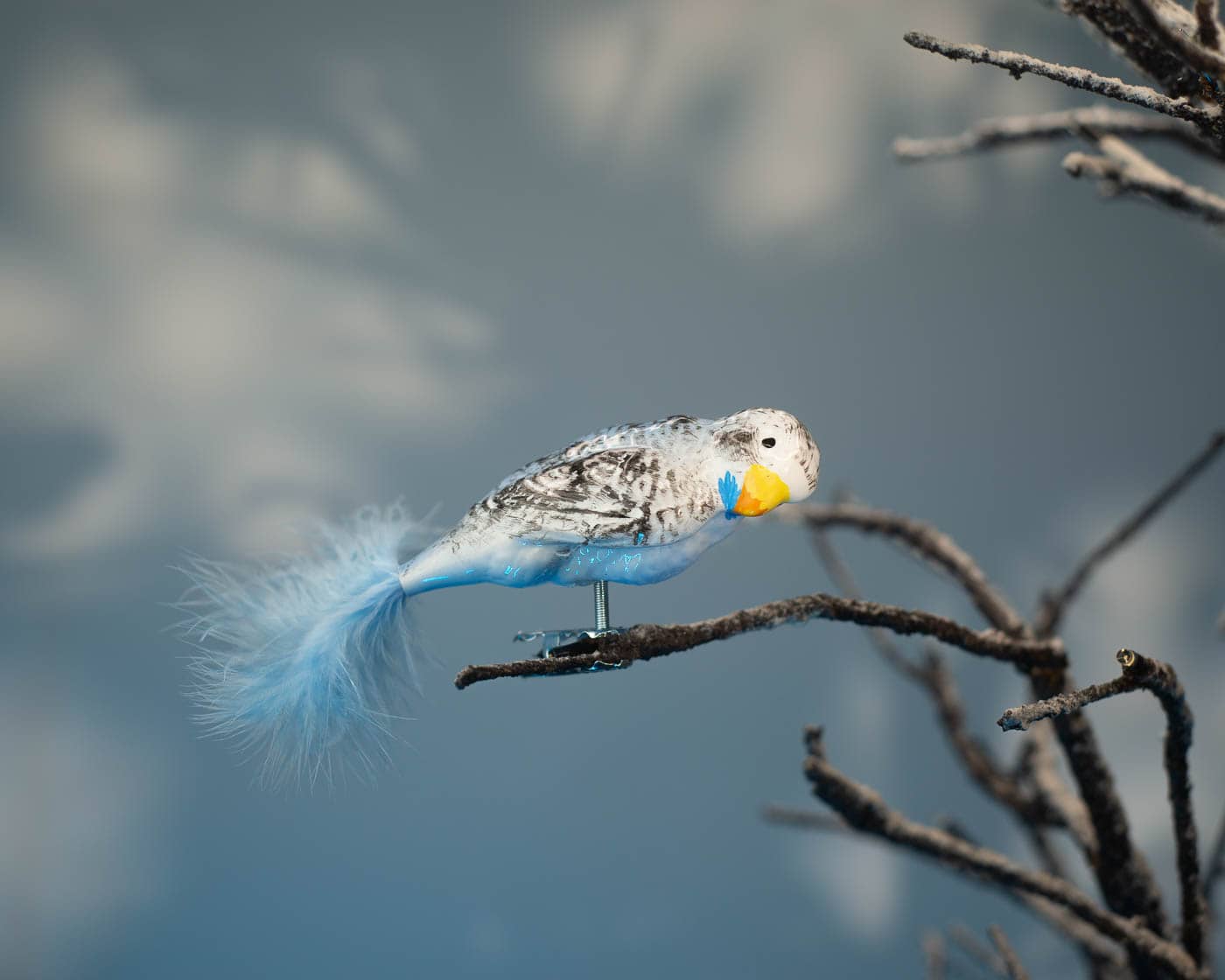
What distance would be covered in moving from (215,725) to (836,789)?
23.5 inches

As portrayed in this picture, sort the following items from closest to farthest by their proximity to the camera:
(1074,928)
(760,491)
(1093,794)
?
(760,491) → (1093,794) → (1074,928)

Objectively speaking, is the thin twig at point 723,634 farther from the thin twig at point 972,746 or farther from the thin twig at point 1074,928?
the thin twig at point 1074,928

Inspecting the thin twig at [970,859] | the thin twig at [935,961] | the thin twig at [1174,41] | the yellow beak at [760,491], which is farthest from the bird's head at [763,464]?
the thin twig at [935,961]

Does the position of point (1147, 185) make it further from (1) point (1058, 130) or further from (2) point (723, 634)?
(2) point (723, 634)

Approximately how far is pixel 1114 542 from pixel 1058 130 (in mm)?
514

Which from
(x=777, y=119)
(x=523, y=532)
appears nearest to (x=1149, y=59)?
(x=523, y=532)

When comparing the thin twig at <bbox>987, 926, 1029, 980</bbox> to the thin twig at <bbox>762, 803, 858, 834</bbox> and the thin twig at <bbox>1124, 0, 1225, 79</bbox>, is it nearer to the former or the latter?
the thin twig at <bbox>762, 803, 858, 834</bbox>

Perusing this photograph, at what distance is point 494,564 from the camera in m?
0.90

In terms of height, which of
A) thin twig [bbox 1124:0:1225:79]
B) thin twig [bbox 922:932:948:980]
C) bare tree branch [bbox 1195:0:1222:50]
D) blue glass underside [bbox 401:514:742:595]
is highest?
bare tree branch [bbox 1195:0:1222:50]

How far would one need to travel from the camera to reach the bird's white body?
0.90 m

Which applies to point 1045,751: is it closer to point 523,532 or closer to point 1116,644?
point 523,532

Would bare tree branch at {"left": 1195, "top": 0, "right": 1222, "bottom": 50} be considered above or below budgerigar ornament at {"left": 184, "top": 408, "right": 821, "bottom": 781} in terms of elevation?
above

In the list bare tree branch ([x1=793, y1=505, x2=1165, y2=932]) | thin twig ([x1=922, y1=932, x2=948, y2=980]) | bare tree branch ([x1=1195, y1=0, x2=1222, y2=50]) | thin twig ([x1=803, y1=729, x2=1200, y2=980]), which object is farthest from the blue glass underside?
thin twig ([x1=922, y1=932, x2=948, y2=980])

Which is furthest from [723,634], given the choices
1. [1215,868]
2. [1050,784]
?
[1215,868]
